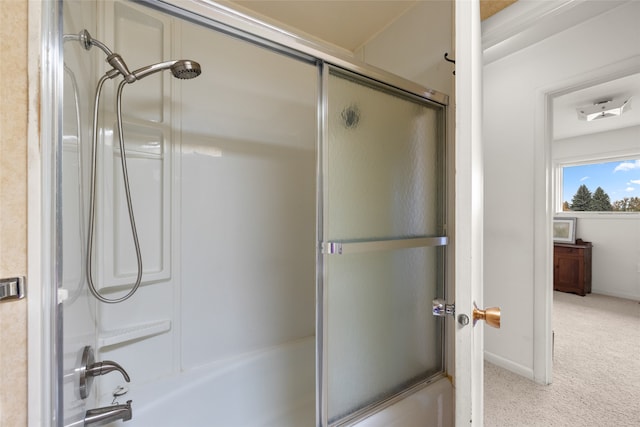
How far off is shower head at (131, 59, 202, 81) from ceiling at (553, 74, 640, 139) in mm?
3354

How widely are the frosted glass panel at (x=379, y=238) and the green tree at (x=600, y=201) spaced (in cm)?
437

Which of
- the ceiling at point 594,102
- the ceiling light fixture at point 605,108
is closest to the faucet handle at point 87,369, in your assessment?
the ceiling at point 594,102

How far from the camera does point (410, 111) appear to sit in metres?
1.38

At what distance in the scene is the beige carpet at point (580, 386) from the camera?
1542 mm

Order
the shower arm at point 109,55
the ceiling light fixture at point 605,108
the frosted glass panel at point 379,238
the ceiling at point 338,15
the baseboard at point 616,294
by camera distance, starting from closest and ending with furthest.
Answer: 1. the shower arm at point 109,55
2. the frosted glass panel at point 379,238
3. the ceiling at point 338,15
4. the ceiling light fixture at point 605,108
5. the baseboard at point 616,294

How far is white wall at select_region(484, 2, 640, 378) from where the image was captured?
1.86 m

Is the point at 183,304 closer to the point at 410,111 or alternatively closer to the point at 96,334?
the point at 96,334

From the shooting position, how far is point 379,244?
1.20 m

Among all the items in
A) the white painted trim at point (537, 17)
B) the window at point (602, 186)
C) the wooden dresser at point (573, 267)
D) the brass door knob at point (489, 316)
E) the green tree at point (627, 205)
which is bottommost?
the wooden dresser at point (573, 267)

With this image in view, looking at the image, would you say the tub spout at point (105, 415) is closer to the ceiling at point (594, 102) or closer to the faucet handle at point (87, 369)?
the faucet handle at point (87, 369)

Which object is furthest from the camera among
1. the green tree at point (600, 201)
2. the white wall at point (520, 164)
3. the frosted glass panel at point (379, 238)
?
the green tree at point (600, 201)

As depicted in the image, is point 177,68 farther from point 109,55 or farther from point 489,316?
point 489,316

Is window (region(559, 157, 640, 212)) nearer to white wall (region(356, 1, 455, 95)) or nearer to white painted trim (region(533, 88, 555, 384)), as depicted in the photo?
white painted trim (region(533, 88, 555, 384))

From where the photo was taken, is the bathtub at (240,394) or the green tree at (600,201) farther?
the green tree at (600,201)
